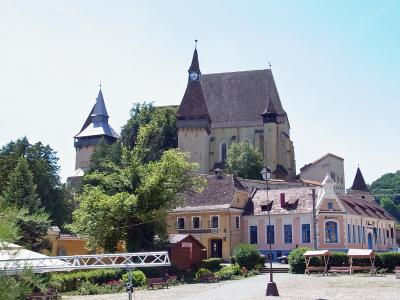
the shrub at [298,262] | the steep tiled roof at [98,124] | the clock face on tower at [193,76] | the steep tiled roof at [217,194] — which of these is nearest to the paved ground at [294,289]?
the shrub at [298,262]

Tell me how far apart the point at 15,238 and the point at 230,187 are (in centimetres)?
4560

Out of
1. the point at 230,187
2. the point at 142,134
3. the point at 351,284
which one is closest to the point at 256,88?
the point at 142,134

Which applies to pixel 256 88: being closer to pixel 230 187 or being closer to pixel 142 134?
pixel 142 134

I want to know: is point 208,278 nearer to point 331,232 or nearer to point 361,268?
point 361,268

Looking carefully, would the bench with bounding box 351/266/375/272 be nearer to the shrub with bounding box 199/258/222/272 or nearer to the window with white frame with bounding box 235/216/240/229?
the shrub with bounding box 199/258/222/272

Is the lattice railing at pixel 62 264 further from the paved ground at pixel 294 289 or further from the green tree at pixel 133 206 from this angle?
the green tree at pixel 133 206

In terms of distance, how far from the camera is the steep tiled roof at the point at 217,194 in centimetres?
5538

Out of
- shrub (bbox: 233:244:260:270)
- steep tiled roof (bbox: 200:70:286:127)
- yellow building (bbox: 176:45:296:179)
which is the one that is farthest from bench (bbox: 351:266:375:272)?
steep tiled roof (bbox: 200:70:286:127)

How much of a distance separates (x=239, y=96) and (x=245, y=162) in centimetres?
1853

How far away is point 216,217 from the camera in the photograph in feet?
180

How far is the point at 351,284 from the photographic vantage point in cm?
3158

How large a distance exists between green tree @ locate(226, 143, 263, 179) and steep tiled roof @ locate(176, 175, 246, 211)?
748 inches

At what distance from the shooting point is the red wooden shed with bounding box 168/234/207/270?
140 ft

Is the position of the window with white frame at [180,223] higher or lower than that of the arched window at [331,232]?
higher
